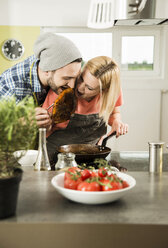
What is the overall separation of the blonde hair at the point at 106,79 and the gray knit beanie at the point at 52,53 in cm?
23

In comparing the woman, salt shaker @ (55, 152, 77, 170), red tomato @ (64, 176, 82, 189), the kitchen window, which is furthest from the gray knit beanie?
red tomato @ (64, 176, 82, 189)

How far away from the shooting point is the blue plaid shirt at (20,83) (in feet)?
10.3

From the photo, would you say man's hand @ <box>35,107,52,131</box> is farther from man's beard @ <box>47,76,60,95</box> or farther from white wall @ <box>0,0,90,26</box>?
white wall @ <box>0,0,90,26</box>

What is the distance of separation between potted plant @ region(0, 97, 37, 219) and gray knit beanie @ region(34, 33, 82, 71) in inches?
96.6

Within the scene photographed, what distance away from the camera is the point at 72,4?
4004mm

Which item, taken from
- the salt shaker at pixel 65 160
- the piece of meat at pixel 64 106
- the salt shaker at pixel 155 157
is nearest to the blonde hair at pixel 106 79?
the piece of meat at pixel 64 106

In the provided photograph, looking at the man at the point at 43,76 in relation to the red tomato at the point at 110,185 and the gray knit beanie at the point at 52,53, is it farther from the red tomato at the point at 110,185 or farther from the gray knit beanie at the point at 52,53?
the red tomato at the point at 110,185

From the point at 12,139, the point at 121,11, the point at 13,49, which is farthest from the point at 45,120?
the point at 12,139

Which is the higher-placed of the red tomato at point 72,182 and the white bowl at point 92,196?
the red tomato at point 72,182

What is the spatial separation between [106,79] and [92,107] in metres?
0.33

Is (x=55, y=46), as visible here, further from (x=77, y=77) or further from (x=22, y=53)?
(x=22, y=53)

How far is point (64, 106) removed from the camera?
3266 millimetres

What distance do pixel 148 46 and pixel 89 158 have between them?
10.2 feet

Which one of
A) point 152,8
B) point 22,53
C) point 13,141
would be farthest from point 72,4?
point 13,141
